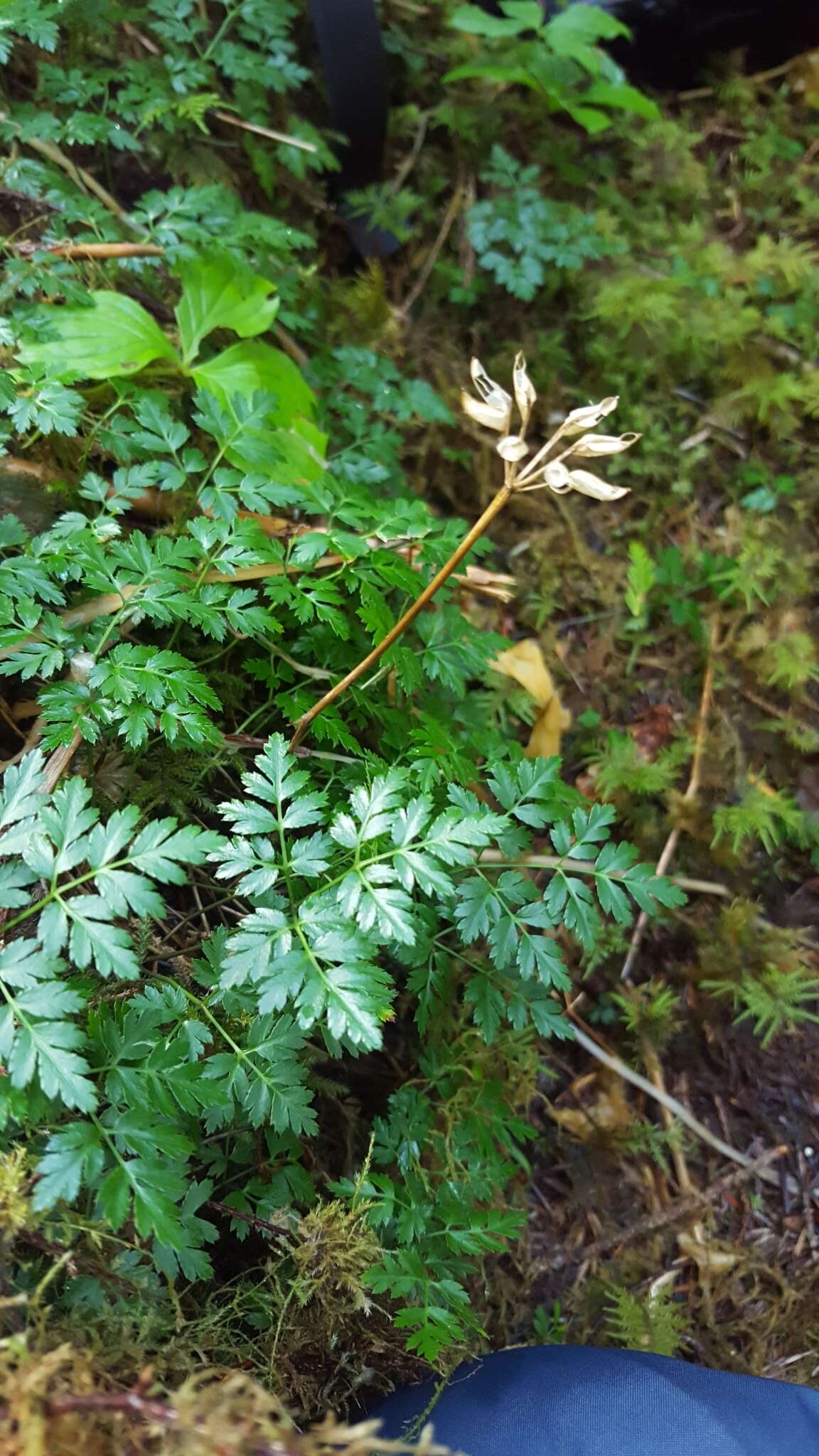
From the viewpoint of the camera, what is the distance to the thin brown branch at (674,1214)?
80.0 inches

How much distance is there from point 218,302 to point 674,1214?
Result: 2.49 m

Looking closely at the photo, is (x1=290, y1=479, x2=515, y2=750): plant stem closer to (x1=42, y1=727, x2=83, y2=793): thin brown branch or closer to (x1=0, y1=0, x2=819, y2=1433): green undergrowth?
(x1=0, y1=0, x2=819, y2=1433): green undergrowth

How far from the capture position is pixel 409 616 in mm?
1308

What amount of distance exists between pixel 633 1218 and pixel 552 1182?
0.23 metres

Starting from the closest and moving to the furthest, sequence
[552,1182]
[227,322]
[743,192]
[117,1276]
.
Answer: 1. [117,1276]
2. [227,322]
3. [552,1182]
4. [743,192]

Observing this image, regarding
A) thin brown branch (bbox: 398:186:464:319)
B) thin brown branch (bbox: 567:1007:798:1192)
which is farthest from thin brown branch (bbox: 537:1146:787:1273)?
thin brown branch (bbox: 398:186:464:319)

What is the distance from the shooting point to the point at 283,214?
249cm

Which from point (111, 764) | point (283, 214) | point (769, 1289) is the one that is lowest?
point (769, 1289)

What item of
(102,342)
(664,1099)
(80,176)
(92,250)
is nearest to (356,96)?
(80,176)

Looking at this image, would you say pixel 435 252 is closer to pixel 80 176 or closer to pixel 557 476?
pixel 80 176

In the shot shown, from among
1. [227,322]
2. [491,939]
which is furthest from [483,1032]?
[227,322]

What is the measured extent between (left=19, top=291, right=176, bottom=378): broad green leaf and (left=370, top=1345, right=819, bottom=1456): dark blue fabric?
1.93 meters

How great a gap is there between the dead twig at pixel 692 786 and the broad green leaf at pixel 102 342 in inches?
69.7

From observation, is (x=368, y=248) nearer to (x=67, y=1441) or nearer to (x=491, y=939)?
(x=491, y=939)
